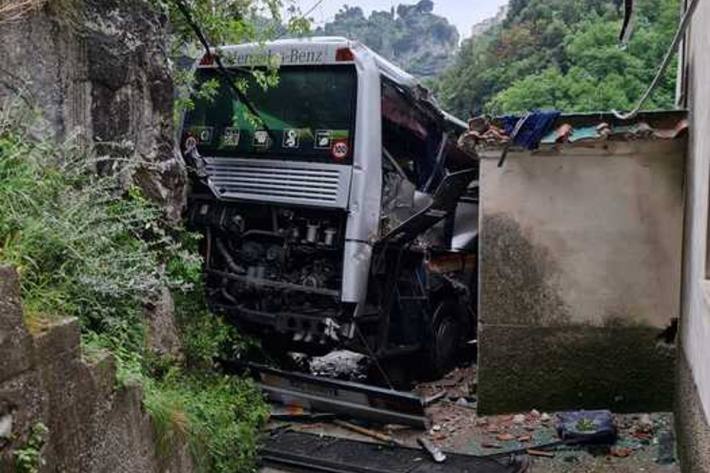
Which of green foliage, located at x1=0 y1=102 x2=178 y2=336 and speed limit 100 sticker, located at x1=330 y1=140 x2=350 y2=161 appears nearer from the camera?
green foliage, located at x1=0 y1=102 x2=178 y2=336

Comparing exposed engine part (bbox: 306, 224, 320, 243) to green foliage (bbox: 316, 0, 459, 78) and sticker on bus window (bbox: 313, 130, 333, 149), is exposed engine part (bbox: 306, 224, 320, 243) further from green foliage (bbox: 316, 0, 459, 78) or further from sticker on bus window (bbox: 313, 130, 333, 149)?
green foliage (bbox: 316, 0, 459, 78)

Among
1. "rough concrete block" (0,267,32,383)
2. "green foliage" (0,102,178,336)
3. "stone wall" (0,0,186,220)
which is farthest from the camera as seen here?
"stone wall" (0,0,186,220)

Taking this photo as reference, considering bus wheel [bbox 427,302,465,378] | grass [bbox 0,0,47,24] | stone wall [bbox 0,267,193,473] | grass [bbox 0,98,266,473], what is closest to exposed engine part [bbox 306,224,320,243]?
bus wheel [bbox 427,302,465,378]

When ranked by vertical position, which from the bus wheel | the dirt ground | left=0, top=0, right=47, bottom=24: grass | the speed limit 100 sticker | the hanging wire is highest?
the hanging wire

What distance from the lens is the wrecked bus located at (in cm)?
693

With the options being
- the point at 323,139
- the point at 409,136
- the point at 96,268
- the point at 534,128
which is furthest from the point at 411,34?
the point at 96,268

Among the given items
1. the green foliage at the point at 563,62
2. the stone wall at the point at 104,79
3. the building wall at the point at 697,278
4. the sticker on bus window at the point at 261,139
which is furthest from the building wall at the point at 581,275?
the green foliage at the point at 563,62

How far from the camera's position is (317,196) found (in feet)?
22.8

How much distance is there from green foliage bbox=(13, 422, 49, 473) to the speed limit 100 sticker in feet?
15.4

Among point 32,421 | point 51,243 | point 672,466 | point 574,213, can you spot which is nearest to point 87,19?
point 51,243

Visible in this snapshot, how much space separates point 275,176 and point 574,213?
290 centimetres

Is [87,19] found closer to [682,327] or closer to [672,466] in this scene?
[682,327]

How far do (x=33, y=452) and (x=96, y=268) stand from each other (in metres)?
1.15

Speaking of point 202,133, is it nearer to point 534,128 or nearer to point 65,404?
point 534,128
